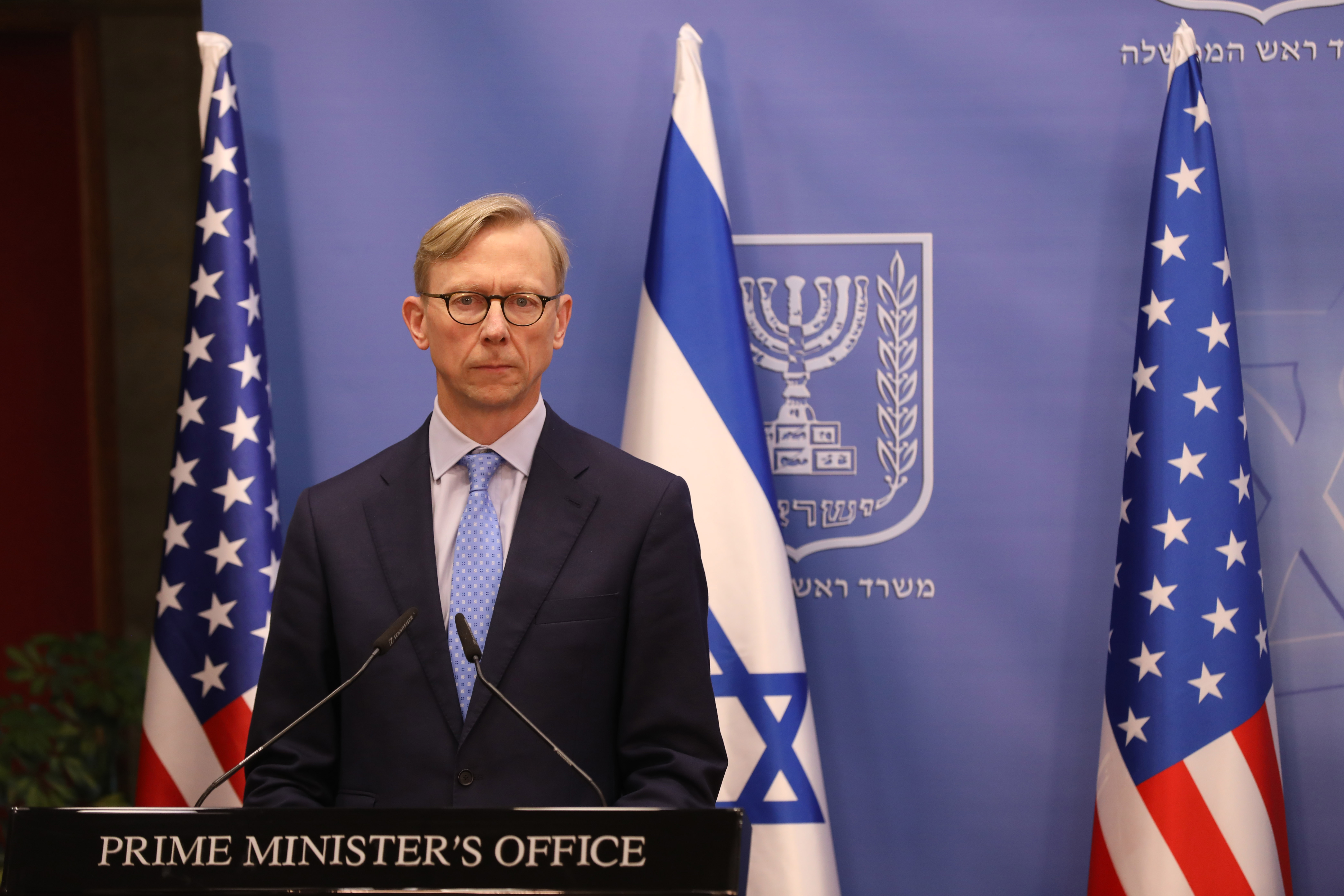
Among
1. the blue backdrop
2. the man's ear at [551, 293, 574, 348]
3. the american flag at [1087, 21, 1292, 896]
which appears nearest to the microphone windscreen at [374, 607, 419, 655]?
the man's ear at [551, 293, 574, 348]

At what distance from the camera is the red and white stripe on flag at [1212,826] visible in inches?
87.0

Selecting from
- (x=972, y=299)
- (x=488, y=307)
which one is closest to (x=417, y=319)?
(x=488, y=307)

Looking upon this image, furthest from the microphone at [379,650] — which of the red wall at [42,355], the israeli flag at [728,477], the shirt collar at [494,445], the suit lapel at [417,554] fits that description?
the red wall at [42,355]

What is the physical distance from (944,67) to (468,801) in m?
2.05

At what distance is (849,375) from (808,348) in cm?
12

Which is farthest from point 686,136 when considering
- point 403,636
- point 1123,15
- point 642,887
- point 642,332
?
point 642,887

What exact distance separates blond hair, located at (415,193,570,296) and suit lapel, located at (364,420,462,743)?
27 centimetres

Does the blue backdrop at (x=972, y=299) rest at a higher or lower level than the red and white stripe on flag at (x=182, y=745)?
higher

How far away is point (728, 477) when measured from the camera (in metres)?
2.36

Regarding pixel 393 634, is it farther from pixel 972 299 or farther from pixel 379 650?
pixel 972 299

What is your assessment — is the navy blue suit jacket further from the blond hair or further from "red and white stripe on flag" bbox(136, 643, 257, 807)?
"red and white stripe on flag" bbox(136, 643, 257, 807)

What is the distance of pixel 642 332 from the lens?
2.43m

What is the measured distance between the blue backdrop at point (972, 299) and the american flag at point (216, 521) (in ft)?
1.10

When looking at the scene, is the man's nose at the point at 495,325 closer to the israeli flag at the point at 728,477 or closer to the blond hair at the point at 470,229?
the blond hair at the point at 470,229
